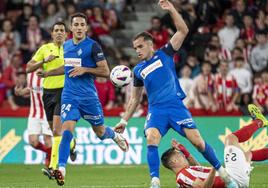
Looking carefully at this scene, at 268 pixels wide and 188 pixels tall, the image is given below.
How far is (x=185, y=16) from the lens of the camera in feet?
83.0

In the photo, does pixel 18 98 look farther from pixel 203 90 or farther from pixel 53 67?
pixel 53 67

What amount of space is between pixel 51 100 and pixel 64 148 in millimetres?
3255

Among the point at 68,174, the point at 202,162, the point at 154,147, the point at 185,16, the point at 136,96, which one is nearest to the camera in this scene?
the point at 154,147

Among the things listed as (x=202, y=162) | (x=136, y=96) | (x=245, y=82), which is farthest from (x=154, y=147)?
(x=245, y=82)

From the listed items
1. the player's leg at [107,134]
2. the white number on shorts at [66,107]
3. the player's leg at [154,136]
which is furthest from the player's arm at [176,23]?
the player's leg at [107,134]

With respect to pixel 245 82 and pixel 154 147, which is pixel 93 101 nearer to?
pixel 154 147

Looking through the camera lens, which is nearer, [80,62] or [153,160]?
[153,160]

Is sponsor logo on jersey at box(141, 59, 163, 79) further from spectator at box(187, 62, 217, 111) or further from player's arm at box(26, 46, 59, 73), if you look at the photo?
spectator at box(187, 62, 217, 111)

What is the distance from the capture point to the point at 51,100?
56.3ft

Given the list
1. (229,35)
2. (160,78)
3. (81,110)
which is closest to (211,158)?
(160,78)

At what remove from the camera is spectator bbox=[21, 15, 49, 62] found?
24.7 metres

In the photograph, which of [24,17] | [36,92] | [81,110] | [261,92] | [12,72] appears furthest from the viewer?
[24,17]

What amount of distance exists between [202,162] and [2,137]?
14.9 ft

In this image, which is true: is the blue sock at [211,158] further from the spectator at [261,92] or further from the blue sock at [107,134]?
the spectator at [261,92]
